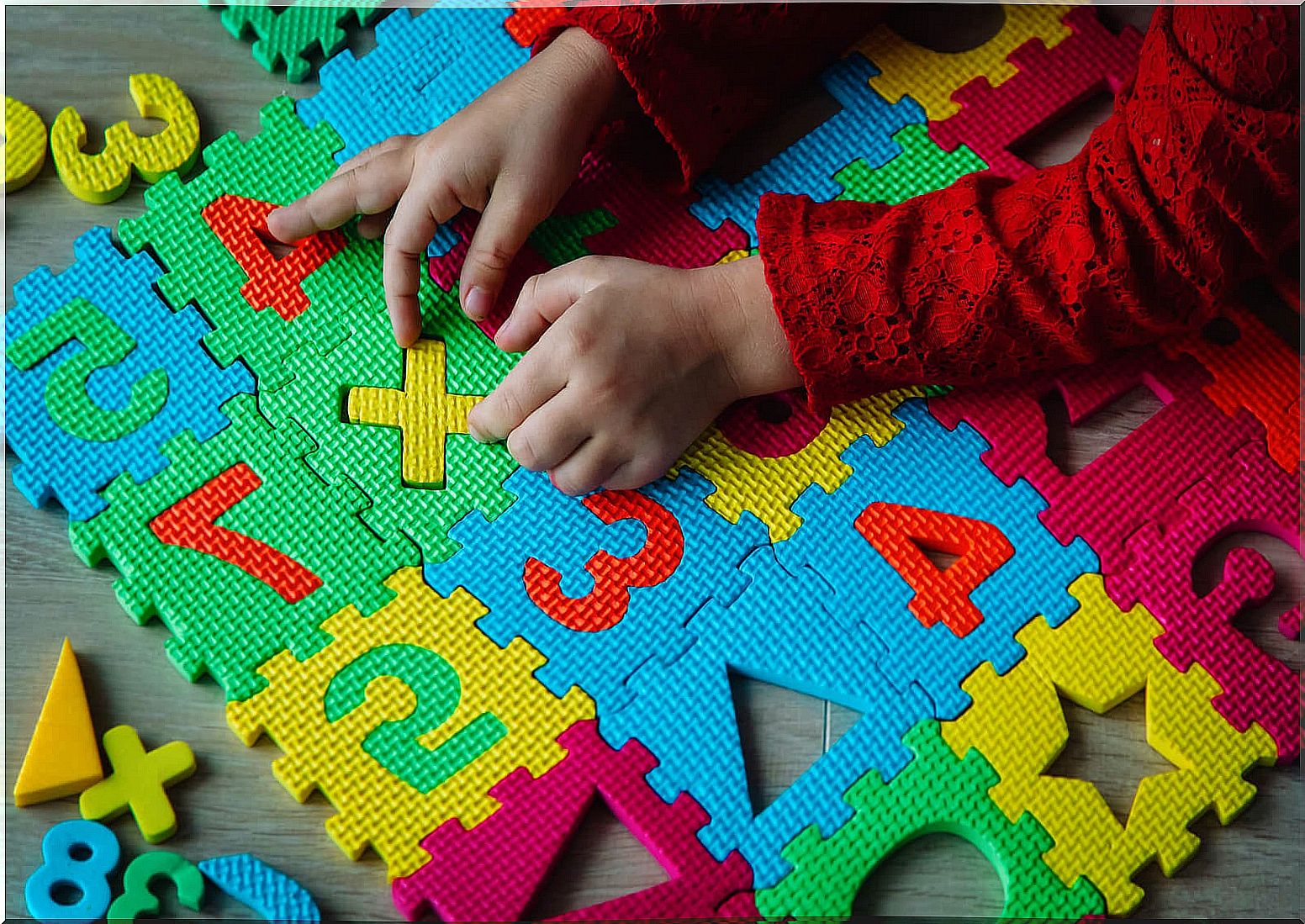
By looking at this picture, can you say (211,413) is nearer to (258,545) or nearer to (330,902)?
(258,545)

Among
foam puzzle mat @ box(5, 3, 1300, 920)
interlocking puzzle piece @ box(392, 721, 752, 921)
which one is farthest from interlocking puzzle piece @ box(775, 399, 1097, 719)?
interlocking puzzle piece @ box(392, 721, 752, 921)

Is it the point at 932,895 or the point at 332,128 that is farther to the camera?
the point at 332,128

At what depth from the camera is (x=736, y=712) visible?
0.83m

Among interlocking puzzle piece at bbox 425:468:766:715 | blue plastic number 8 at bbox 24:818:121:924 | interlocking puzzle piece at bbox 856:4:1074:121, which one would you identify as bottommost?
blue plastic number 8 at bbox 24:818:121:924

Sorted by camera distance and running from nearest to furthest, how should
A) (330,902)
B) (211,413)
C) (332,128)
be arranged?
(330,902) < (211,413) < (332,128)

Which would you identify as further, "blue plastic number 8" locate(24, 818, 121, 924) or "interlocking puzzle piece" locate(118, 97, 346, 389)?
"interlocking puzzle piece" locate(118, 97, 346, 389)

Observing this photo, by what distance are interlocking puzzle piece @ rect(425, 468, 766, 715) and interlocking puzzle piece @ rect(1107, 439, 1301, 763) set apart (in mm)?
277

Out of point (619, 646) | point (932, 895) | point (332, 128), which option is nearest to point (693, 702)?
point (619, 646)

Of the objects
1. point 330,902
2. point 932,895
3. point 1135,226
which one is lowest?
point 330,902

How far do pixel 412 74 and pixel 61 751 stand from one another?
581 mm

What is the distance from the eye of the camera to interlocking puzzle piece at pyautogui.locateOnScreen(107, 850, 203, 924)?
0.75 m

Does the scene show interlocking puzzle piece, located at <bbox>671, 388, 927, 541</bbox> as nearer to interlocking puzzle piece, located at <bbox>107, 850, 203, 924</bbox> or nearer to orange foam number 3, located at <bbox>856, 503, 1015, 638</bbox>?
A: orange foam number 3, located at <bbox>856, 503, 1015, 638</bbox>

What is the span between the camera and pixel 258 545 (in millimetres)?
850

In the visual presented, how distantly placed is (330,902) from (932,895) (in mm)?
377
